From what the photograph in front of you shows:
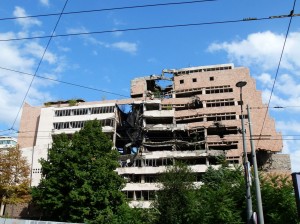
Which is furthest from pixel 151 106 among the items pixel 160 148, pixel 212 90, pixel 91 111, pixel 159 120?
pixel 212 90

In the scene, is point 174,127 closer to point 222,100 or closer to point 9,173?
point 222,100

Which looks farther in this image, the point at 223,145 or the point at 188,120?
the point at 188,120

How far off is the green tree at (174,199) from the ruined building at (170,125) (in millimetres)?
22440

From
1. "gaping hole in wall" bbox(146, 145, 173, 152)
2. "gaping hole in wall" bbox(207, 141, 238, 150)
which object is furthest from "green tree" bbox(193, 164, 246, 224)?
"gaping hole in wall" bbox(146, 145, 173, 152)

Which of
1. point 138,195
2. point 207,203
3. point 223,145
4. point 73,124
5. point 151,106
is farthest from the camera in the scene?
point 151,106

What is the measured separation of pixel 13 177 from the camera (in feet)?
142

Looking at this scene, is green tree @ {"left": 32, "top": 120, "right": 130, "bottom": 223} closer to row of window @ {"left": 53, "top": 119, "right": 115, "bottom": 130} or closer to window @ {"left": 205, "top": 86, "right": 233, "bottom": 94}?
row of window @ {"left": 53, "top": 119, "right": 115, "bottom": 130}

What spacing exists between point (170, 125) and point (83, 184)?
939 inches

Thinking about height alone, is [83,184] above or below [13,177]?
below

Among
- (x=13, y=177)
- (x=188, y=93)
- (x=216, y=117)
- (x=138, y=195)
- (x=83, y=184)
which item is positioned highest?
(x=188, y=93)

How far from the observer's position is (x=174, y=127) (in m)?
55.0

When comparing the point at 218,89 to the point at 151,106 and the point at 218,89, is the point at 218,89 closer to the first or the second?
the point at 218,89

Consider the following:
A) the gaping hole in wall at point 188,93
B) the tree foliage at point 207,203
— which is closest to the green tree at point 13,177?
the tree foliage at point 207,203

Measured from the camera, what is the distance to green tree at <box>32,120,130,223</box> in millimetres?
33094
